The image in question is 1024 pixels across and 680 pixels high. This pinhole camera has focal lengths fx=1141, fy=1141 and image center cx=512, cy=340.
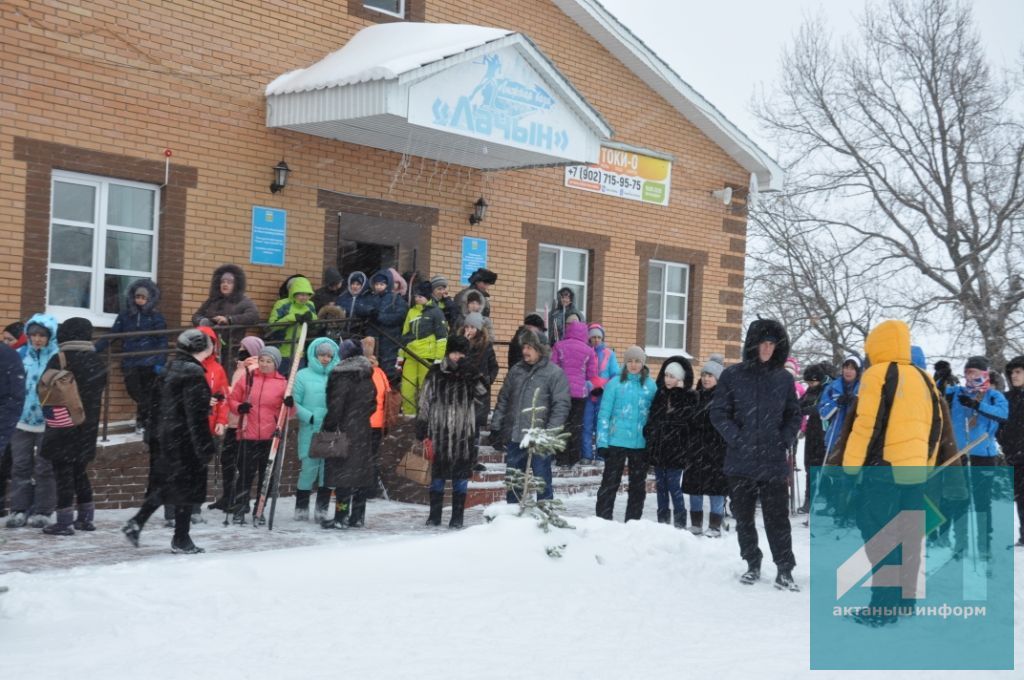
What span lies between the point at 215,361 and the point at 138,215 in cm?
272

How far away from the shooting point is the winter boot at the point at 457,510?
31.8 feet

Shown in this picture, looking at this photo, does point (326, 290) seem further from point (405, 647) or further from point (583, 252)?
point (405, 647)

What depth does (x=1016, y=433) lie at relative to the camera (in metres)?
10.6

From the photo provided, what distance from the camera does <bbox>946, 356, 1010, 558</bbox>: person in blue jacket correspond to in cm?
1041

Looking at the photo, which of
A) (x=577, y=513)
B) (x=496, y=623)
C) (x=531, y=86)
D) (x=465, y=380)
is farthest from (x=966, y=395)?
(x=496, y=623)

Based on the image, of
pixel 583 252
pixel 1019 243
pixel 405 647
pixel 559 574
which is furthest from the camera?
pixel 1019 243

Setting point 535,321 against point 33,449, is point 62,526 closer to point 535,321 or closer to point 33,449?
point 33,449

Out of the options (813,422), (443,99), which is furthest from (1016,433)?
(443,99)

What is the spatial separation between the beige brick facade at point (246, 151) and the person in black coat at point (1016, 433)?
5902 mm

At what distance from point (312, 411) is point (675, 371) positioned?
3.16m

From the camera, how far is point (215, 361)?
364 inches

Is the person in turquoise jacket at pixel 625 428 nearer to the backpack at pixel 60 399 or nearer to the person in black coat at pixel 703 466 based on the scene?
the person in black coat at pixel 703 466

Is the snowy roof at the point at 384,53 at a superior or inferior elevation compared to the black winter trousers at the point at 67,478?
superior

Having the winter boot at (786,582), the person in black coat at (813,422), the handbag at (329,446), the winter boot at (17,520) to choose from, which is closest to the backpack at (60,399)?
the winter boot at (17,520)
